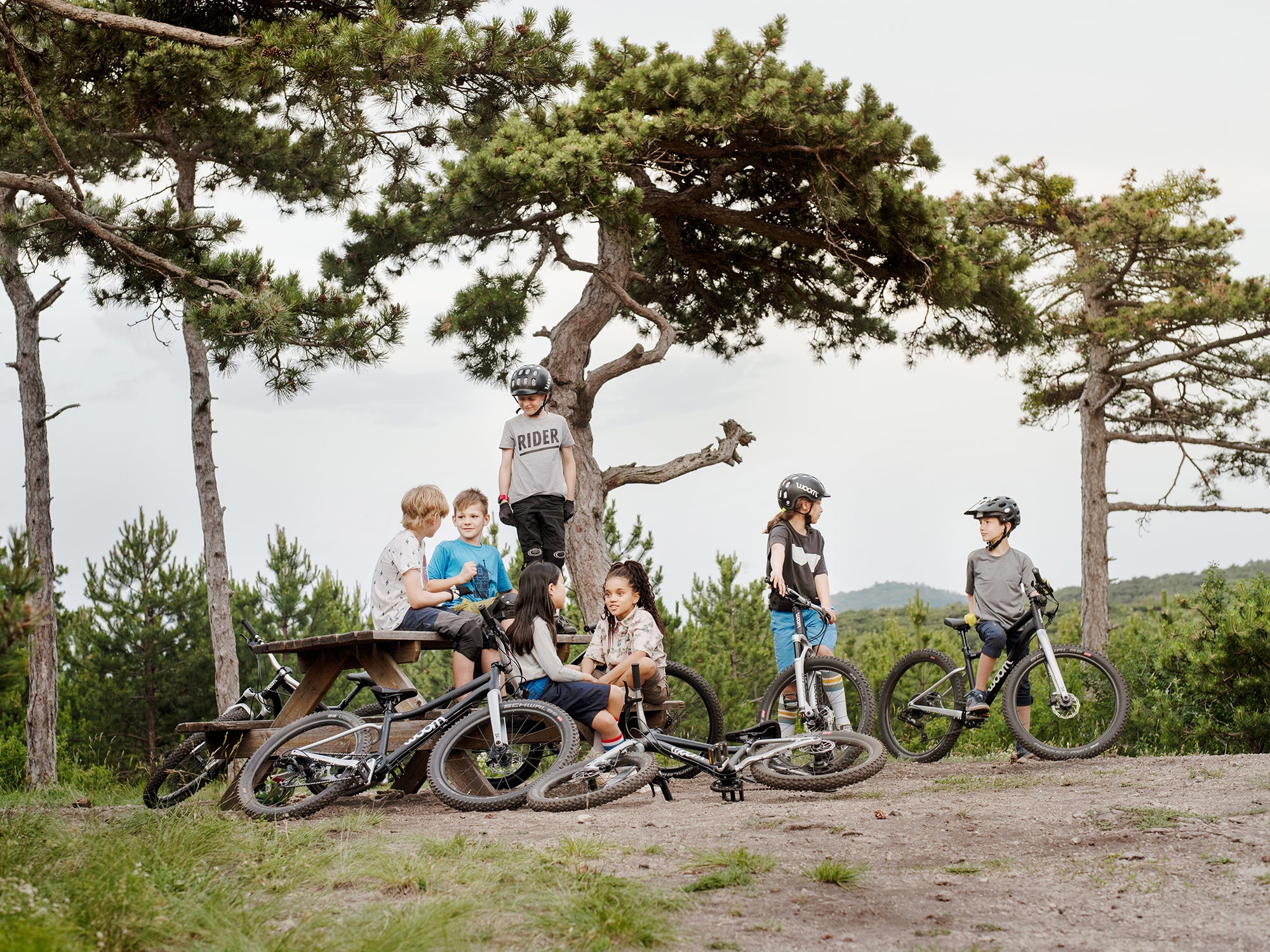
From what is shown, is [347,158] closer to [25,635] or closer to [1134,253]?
[25,635]

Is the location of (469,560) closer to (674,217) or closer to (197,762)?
(197,762)

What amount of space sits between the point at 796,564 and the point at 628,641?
1367 mm

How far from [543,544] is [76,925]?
443 centimetres

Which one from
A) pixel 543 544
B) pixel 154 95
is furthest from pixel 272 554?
pixel 543 544

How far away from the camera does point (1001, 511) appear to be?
24.5 ft

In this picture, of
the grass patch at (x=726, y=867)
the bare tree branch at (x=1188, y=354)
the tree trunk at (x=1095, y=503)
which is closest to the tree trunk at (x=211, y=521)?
the grass patch at (x=726, y=867)

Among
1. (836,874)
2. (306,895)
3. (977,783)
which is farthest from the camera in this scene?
(977,783)

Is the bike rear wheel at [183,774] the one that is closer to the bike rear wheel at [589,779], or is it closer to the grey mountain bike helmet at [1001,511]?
the bike rear wheel at [589,779]

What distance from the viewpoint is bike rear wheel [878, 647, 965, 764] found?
7.65 metres

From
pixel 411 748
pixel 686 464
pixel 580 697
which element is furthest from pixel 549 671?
pixel 686 464

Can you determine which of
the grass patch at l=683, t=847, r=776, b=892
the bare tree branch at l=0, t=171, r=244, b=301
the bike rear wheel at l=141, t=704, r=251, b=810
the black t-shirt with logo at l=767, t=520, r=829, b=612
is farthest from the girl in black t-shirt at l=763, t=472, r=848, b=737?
the bare tree branch at l=0, t=171, r=244, b=301

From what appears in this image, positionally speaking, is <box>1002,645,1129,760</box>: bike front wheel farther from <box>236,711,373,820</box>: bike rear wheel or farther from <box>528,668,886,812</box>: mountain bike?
<box>236,711,373,820</box>: bike rear wheel

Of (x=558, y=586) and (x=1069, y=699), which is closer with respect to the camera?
(x=558, y=586)

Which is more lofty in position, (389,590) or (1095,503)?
(1095,503)
